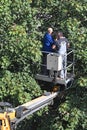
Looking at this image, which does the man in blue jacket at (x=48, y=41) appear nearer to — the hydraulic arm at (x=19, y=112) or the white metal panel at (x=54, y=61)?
the white metal panel at (x=54, y=61)

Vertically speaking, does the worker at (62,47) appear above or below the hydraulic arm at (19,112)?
above

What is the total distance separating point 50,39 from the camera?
727 inches

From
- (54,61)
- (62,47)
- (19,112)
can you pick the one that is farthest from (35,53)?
(19,112)

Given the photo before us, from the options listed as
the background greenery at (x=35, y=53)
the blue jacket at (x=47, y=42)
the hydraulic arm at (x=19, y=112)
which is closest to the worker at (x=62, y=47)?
the blue jacket at (x=47, y=42)

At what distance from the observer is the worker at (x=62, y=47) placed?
1828 centimetres

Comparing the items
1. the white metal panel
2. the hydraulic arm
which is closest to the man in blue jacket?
the white metal panel

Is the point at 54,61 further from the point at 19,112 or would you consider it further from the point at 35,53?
the point at 19,112

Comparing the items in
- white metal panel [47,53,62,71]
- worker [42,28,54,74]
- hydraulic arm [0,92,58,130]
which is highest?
→ worker [42,28,54,74]

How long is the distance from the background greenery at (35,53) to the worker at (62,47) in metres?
0.41

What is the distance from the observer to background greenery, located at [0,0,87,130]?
17.8 meters

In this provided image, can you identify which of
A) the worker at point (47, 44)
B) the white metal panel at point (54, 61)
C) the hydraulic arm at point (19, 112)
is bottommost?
the hydraulic arm at point (19, 112)

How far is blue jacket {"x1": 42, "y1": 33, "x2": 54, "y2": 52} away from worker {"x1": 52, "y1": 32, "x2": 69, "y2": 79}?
8.8 inches

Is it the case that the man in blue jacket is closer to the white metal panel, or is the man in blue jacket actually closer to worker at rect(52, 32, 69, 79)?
worker at rect(52, 32, 69, 79)

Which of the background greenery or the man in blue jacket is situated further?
the man in blue jacket
